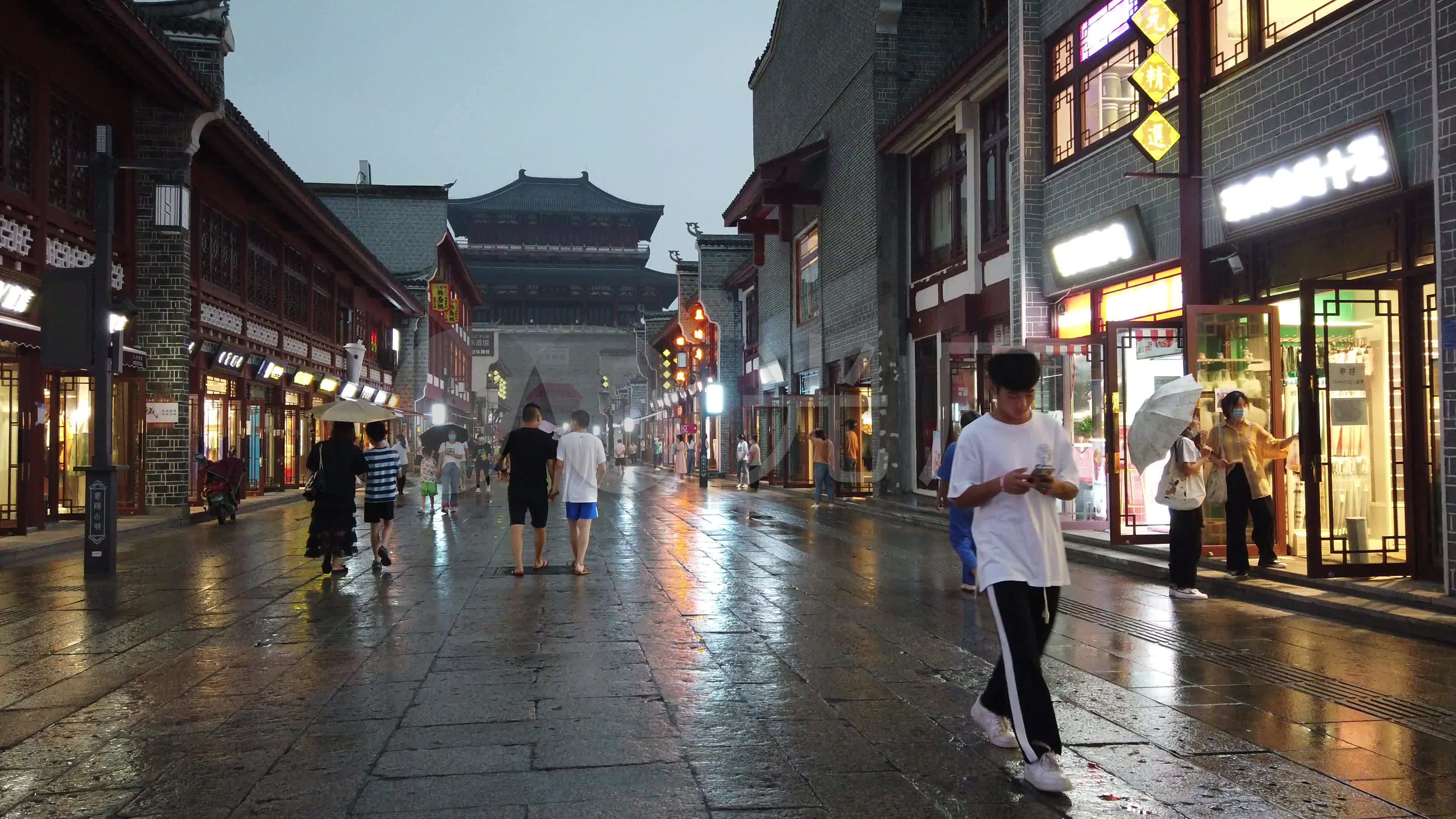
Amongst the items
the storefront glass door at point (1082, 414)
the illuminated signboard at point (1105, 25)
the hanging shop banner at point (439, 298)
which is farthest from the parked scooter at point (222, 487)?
the hanging shop banner at point (439, 298)

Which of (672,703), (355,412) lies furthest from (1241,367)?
(355,412)

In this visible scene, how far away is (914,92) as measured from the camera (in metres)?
26.5

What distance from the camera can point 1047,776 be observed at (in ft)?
14.9

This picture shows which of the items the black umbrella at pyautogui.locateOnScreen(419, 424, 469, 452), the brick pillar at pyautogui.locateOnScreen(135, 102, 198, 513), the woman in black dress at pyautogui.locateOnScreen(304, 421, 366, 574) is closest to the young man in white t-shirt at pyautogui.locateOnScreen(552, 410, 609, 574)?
the woman in black dress at pyautogui.locateOnScreen(304, 421, 366, 574)

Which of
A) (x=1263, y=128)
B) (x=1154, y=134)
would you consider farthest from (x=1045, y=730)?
(x=1154, y=134)

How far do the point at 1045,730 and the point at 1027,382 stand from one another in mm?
1437

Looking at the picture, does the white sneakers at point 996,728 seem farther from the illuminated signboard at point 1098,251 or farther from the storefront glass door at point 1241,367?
the illuminated signboard at point 1098,251

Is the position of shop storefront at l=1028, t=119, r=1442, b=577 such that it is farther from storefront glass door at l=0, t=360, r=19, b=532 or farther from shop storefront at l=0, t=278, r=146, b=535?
storefront glass door at l=0, t=360, r=19, b=532

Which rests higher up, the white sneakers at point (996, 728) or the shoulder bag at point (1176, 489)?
the shoulder bag at point (1176, 489)

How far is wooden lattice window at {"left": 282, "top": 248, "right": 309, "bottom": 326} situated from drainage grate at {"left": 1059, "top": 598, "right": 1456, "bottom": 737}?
25534mm

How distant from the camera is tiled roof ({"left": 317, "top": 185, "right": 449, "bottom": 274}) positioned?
4856cm

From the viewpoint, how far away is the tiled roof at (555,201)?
8162 cm

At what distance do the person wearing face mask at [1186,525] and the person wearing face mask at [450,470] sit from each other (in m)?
14.5

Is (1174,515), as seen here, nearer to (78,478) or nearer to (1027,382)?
(1027,382)
